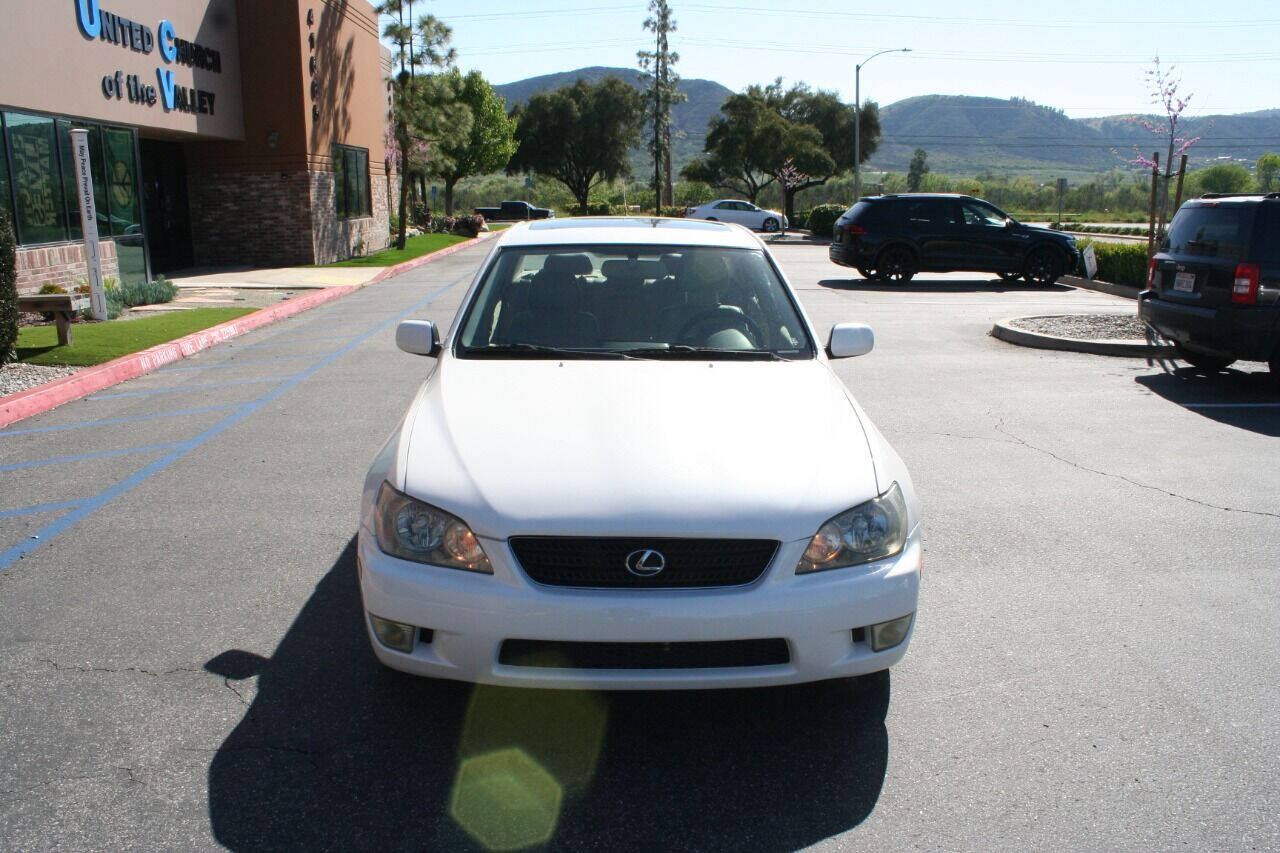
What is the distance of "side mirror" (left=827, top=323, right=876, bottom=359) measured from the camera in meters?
5.09

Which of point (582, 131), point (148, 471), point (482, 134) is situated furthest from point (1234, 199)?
point (582, 131)

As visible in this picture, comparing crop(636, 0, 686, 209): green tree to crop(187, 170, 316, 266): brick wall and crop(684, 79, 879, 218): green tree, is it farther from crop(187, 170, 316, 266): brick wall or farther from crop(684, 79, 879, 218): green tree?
crop(187, 170, 316, 266): brick wall

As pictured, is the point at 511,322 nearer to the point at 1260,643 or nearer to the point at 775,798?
the point at 775,798

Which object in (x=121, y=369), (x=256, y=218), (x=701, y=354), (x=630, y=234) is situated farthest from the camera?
(x=256, y=218)

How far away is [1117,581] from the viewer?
16.6 ft

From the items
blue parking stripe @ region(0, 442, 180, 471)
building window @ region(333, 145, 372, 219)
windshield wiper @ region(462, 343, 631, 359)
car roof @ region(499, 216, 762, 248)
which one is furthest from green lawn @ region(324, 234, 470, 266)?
windshield wiper @ region(462, 343, 631, 359)

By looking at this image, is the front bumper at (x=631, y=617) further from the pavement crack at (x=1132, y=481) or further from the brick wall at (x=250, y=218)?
the brick wall at (x=250, y=218)

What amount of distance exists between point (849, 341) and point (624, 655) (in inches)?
93.2

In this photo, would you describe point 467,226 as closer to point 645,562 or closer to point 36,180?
point 36,180

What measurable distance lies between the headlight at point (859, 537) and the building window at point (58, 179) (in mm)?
14087

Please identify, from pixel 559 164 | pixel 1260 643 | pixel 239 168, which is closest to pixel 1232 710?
pixel 1260 643

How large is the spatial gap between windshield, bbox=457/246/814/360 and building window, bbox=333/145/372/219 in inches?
889

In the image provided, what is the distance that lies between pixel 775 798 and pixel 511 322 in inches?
98.5

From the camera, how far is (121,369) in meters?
10.3
